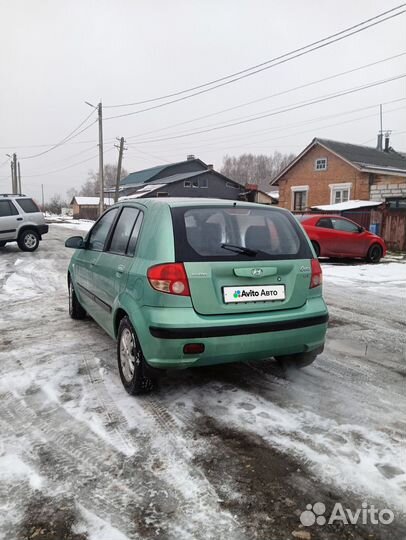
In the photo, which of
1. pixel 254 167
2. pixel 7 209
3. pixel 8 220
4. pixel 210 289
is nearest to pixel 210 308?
pixel 210 289

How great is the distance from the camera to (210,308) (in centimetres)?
304

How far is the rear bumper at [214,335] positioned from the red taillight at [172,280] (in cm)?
14

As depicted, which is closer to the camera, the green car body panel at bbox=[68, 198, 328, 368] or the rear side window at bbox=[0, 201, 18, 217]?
the green car body panel at bbox=[68, 198, 328, 368]

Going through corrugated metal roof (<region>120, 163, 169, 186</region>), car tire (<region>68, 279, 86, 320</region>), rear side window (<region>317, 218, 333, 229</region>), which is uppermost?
corrugated metal roof (<region>120, 163, 169, 186</region>)

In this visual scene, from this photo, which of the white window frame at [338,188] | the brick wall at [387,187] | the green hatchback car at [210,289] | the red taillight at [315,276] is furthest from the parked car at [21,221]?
the white window frame at [338,188]

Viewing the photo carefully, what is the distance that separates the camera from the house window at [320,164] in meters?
28.4

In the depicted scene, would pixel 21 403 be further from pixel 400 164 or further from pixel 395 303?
pixel 400 164

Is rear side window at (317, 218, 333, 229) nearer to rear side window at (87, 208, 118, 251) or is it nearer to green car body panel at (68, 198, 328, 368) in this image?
rear side window at (87, 208, 118, 251)

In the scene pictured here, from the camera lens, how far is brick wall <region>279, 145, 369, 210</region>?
2577 centimetres

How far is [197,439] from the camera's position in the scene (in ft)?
9.09

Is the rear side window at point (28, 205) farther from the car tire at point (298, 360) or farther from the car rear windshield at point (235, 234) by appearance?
the car tire at point (298, 360)

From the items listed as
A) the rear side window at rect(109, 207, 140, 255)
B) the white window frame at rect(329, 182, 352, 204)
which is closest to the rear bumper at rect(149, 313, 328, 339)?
the rear side window at rect(109, 207, 140, 255)

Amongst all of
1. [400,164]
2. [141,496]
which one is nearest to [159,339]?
[141,496]

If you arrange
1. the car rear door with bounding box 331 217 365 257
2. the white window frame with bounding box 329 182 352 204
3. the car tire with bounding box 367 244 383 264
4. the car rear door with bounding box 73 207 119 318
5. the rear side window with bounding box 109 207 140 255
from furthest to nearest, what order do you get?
the white window frame with bounding box 329 182 352 204 < the car tire with bounding box 367 244 383 264 < the car rear door with bounding box 331 217 365 257 < the car rear door with bounding box 73 207 119 318 < the rear side window with bounding box 109 207 140 255
